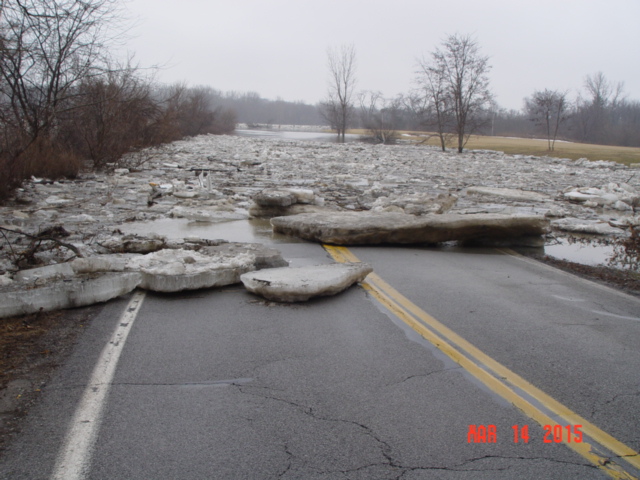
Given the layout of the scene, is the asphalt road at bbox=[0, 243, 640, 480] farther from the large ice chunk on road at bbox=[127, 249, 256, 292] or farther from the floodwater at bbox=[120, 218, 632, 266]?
the floodwater at bbox=[120, 218, 632, 266]

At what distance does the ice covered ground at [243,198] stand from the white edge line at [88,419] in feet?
7.10

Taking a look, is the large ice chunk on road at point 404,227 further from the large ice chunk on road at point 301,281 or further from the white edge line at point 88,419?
the white edge line at point 88,419

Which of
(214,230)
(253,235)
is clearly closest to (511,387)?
(253,235)

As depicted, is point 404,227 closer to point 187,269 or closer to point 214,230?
point 214,230

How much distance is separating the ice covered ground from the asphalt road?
243cm

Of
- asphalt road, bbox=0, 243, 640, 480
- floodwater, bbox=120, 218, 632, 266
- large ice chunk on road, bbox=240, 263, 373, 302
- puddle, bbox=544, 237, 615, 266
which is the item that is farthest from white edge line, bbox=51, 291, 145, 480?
puddle, bbox=544, 237, 615, 266

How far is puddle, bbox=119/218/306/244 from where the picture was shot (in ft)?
26.7

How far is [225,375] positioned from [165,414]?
23.1 inches

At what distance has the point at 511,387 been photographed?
3.37m

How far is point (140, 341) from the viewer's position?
4.03 m

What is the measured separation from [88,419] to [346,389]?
153 cm

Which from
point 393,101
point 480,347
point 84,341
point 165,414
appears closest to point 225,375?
point 165,414

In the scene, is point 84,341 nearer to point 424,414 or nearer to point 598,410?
point 424,414

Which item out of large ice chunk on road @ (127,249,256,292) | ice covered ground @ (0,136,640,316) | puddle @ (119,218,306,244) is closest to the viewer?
large ice chunk on road @ (127,249,256,292)
